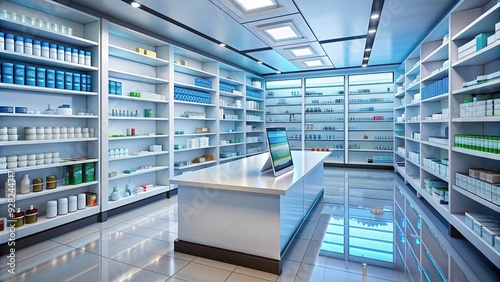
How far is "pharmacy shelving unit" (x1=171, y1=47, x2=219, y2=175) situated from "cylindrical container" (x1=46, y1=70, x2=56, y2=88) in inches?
80.3

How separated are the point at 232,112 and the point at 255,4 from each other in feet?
14.0

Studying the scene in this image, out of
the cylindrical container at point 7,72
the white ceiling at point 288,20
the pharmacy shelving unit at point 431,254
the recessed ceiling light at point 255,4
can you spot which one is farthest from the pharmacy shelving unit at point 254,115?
the cylindrical container at point 7,72

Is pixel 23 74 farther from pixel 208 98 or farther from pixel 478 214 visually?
pixel 478 214

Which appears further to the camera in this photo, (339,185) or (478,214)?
(339,185)

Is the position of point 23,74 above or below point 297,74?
below

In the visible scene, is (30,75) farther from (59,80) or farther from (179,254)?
(179,254)

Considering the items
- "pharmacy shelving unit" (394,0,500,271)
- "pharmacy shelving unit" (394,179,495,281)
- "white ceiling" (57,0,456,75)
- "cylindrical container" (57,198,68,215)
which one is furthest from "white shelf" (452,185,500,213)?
"cylindrical container" (57,198,68,215)

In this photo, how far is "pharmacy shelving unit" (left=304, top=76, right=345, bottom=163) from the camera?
8.33 m

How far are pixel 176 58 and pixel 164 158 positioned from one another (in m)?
2.18

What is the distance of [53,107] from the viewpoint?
336 cm

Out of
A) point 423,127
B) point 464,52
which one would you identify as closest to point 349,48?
point 423,127

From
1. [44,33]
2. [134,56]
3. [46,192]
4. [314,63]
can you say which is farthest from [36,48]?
[314,63]

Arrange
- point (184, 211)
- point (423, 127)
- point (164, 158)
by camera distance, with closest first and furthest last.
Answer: point (184, 211), point (423, 127), point (164, 158)

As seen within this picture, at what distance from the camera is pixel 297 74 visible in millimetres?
8398
